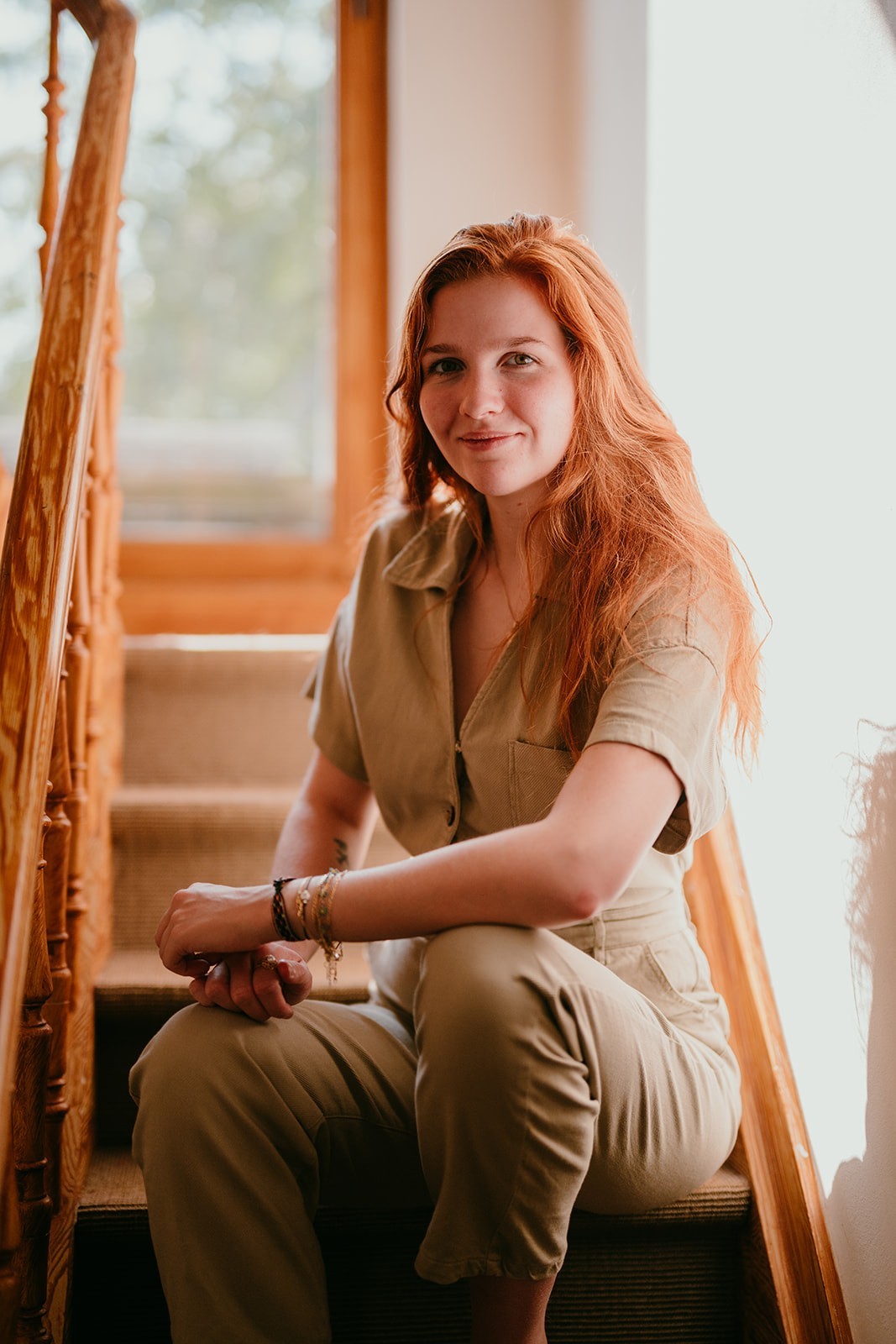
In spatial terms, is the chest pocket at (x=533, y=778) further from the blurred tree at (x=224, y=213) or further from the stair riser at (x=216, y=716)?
the blurred tree at (x=224, y=213)

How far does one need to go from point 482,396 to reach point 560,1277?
3.26 ft

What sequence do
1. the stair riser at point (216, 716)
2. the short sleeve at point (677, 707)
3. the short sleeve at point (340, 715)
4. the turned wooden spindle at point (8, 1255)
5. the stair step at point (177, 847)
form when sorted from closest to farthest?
1. the turned wooden spindle at point (8, 1255)
2. the short sleeve at point (677, 707)
3. the short sleeve at point (340, 715)
4. the stair step at point (177, 847)
5. the stair riser at point (216, 716)

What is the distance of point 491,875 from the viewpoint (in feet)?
3.54

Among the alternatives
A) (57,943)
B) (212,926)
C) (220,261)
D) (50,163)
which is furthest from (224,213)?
(212,926)

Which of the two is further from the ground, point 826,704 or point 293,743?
point 826,704

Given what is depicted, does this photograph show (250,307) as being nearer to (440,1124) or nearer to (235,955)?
(235,955)

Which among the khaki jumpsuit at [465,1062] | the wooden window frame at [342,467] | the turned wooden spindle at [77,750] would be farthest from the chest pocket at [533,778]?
the wooden window frame at [342,467]

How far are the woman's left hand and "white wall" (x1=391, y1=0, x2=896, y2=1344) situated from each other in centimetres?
60

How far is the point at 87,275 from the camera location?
4.70ft

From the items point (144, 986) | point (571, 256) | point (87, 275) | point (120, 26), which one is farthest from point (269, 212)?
point (144, 986)

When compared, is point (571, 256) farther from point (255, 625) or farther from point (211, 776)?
point (255, 625)

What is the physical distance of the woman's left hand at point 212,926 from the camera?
116cm

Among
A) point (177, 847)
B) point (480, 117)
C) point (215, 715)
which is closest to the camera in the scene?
point (177, 847)

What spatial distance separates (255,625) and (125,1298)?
69.6 inches
